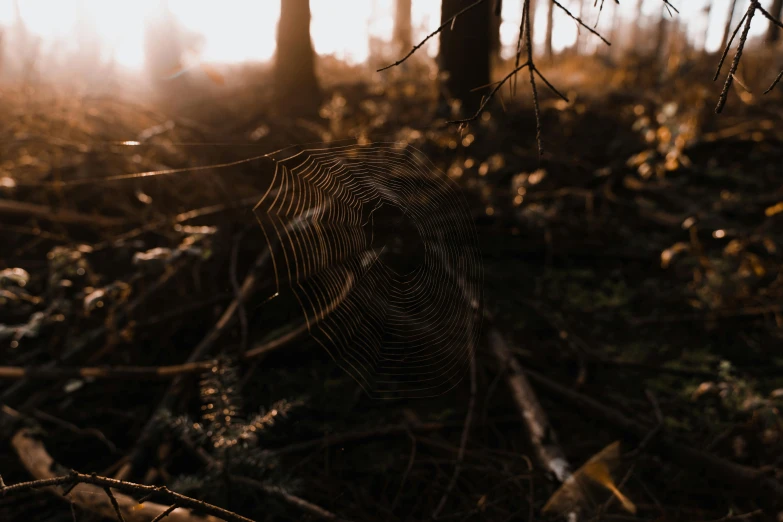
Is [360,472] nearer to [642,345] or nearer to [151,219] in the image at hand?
[642,345]

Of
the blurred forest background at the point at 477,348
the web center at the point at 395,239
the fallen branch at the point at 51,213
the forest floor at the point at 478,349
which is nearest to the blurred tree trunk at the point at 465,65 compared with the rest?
the blurred forest background at the point at 477,348

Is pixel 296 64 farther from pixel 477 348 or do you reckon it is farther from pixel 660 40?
pixel 660 40

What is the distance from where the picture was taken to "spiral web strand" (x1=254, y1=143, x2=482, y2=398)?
8.73 feet

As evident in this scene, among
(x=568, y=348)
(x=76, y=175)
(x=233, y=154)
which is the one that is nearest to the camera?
(x=568, y=348)

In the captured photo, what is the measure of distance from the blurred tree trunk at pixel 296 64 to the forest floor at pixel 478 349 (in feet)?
4.17

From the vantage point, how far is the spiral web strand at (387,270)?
266cm

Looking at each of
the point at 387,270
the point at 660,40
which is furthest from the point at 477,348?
the point at 660,40

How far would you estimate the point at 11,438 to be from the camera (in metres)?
2.41

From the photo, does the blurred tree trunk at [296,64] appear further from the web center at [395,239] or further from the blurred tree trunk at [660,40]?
the blurred tree trunk at [660,40]

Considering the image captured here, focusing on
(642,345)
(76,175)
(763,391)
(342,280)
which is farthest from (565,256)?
(76,175)

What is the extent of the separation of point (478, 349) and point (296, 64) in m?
4.87

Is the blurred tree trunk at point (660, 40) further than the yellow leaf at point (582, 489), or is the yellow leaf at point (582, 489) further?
the blurred tree trunk at point (660, 40)

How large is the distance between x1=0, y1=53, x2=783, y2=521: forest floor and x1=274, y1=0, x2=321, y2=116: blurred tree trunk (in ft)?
4.17

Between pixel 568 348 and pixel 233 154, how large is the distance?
3.51m
